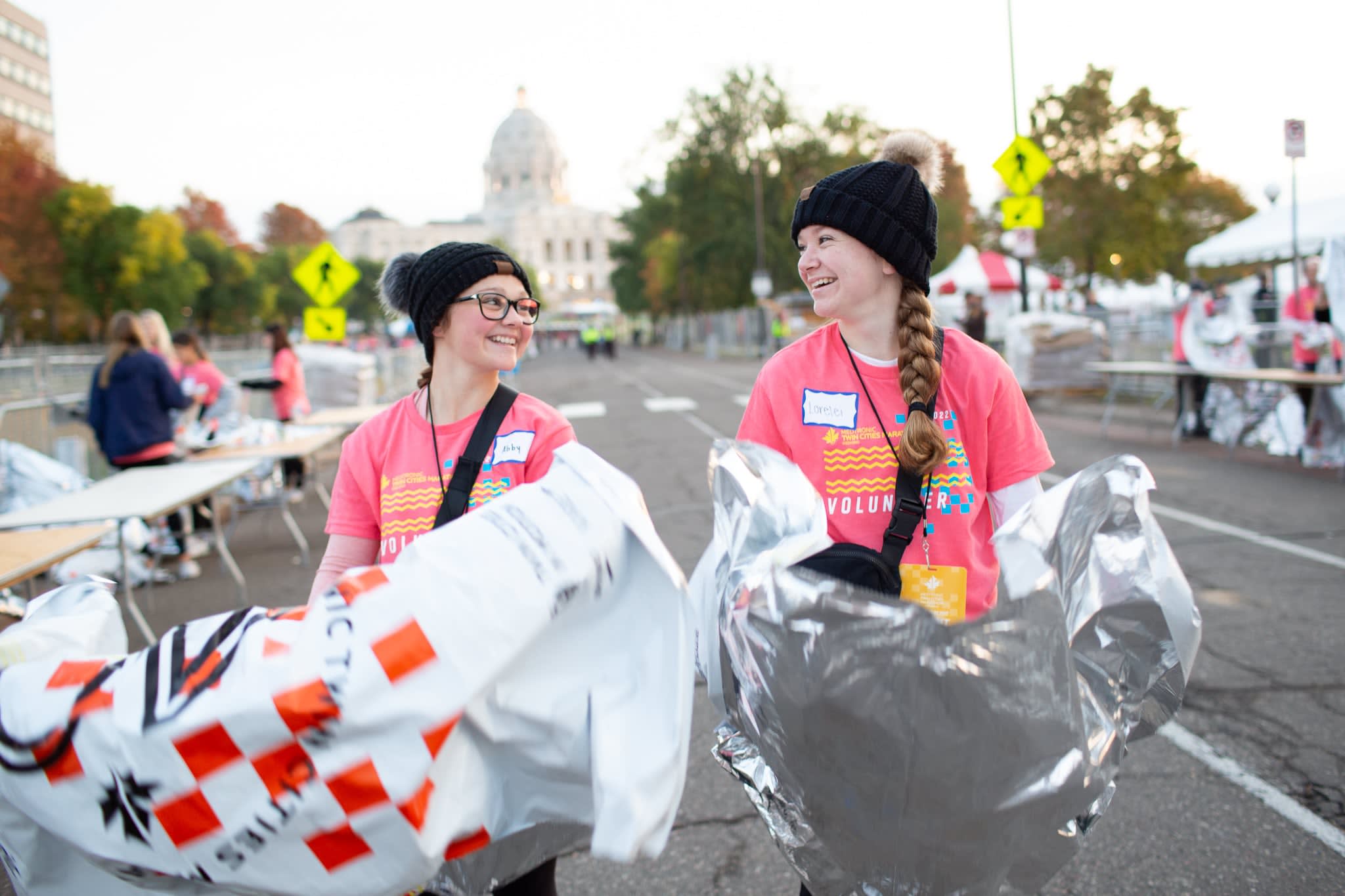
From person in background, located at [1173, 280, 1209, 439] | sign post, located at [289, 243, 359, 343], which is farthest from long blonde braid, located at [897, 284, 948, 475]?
sign post, located at [289, 243, 359, 343]

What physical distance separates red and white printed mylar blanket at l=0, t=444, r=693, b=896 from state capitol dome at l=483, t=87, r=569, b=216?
156145 mm

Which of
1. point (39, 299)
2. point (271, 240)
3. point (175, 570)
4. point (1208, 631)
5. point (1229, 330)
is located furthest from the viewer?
point (271, 240)

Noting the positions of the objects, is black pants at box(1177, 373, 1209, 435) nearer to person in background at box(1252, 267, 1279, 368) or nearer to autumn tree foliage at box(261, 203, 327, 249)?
person in background at box(1252, 267, 1279, 368)

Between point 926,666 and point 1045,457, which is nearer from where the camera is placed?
point 926,666

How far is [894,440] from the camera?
201 cm

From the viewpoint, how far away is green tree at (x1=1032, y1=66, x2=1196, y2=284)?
1035 inches

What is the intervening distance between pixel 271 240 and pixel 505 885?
363ft

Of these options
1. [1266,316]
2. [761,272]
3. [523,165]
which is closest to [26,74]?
[761,272]

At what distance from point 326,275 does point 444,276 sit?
13.6 meters

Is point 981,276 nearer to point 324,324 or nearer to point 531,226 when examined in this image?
point 324,324

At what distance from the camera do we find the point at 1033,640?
137cm

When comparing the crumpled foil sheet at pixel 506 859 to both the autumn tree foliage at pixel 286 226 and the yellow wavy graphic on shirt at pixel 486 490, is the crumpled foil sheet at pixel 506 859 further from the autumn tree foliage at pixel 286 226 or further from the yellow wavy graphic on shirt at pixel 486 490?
the autumn tree foliage at pixel 286 226

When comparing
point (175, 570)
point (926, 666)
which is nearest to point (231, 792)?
point (926, 666)

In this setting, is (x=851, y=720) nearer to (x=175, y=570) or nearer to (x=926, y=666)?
(x=926, y=666)
